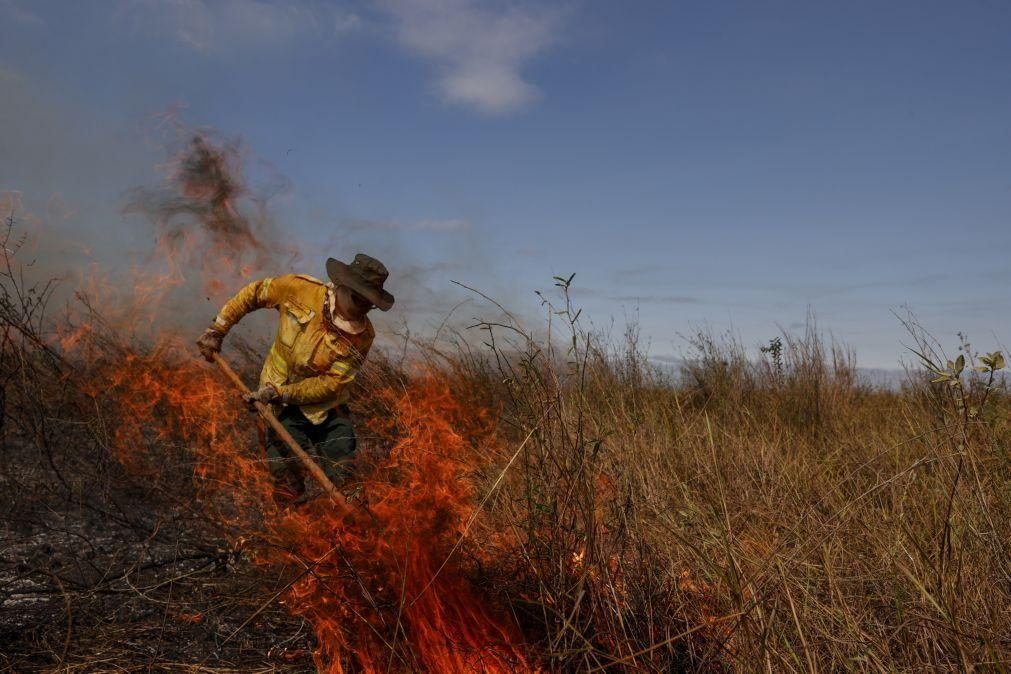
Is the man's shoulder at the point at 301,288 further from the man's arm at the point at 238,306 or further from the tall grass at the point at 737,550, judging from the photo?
the tall grass at the point at 737,550

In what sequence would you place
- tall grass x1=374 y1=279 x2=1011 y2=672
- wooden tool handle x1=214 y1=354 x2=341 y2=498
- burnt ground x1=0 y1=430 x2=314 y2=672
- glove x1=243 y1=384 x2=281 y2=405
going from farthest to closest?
glove x1=243 y1=384 x2=281 y2=405 → wooden tool handle x1=214 y1=354 x2=341 y2=498 → burnt ground x1=0 y1=430 x2=314 y2=672 → tall grass x1=374 y1=279 x2=1011 y2=672

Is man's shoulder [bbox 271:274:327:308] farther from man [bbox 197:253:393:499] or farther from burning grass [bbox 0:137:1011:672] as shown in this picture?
burning grass [bbox 0:137:1011:672]

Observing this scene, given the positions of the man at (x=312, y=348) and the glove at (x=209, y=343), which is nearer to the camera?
the man at (x=312, y=348)

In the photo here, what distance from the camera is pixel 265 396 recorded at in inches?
165

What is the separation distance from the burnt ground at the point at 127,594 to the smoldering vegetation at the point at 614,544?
0.06 ft

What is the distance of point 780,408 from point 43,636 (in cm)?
640

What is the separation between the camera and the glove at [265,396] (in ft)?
13.5

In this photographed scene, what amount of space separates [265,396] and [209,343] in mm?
551

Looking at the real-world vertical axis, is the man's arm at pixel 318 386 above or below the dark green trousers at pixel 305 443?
above

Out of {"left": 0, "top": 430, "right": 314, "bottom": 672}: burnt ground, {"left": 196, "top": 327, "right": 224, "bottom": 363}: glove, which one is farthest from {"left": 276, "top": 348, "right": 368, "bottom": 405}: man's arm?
{"left": 0, "top": 430, "right": 314, "bottom": 672}: burnt ground

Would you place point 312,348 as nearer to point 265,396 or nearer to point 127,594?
point 265,396

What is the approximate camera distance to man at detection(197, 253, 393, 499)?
13.9 ft

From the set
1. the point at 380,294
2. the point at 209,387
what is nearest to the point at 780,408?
the point at 380,294

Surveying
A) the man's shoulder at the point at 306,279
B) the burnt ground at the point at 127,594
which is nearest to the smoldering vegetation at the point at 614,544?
the burnt ground at the point at 127,594
